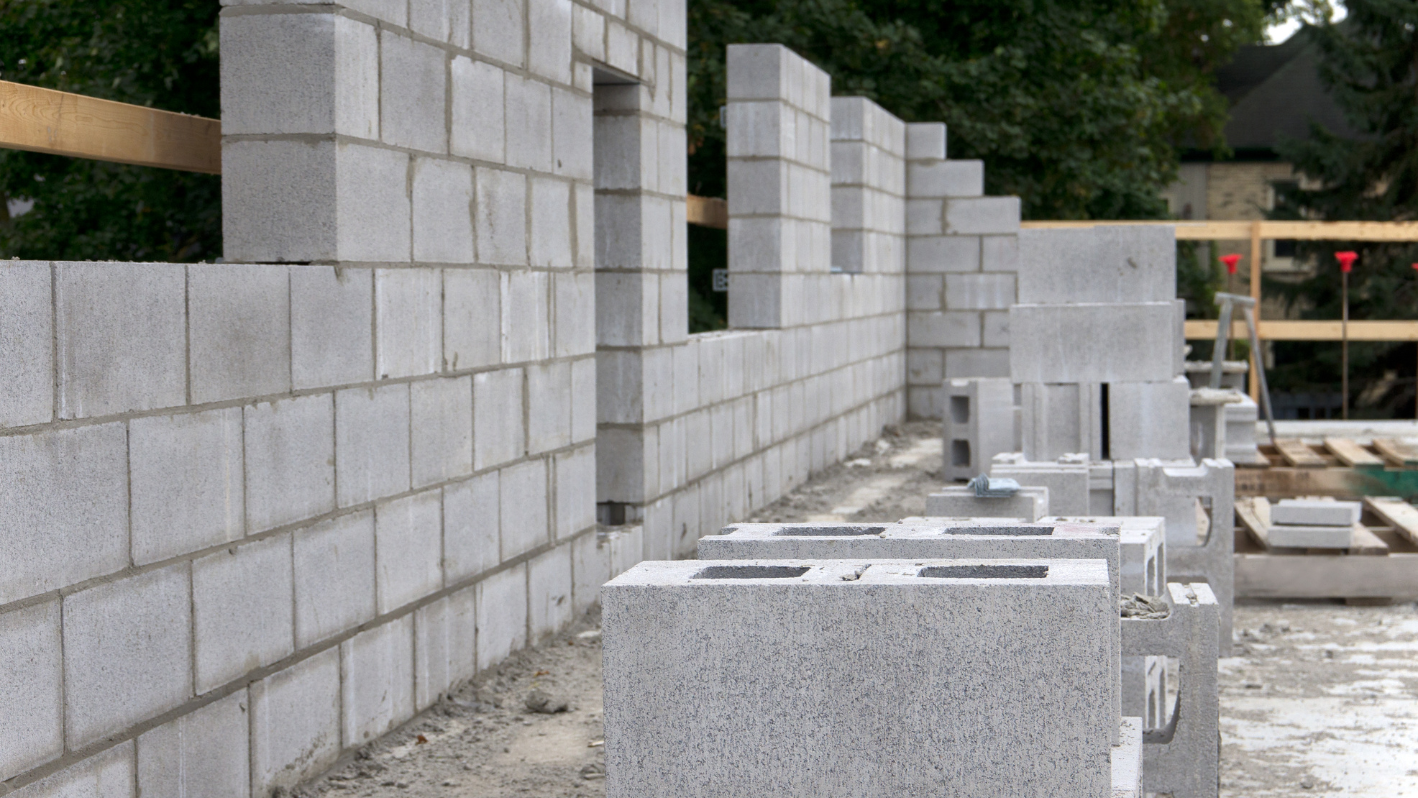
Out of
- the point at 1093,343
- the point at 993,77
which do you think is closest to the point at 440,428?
the point at 1093,343

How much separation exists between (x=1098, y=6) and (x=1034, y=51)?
6.79ft

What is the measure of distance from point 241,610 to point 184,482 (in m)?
0.46

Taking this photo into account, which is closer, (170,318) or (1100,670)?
(1100,670)

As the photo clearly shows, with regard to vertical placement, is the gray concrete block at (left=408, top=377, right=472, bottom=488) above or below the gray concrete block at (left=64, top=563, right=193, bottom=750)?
above

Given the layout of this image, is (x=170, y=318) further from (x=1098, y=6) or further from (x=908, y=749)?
(x=1098, y=6)

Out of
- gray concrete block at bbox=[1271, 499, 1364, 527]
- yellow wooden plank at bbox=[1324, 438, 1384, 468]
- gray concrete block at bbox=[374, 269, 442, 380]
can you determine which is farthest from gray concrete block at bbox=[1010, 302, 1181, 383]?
yellow wooden plank at bbox=[1324, 438, 1384, 468]

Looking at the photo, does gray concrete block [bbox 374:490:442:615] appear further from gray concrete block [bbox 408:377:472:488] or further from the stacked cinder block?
the stacked cinder block

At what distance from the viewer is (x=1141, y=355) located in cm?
784

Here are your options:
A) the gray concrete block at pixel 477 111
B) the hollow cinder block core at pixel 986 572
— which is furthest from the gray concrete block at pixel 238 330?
the hollow cinder block core at pixel 986 572

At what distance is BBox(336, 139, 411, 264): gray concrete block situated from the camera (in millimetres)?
4711

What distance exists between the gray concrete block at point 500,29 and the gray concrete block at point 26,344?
8.47 feet

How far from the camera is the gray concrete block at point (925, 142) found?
1530 cm

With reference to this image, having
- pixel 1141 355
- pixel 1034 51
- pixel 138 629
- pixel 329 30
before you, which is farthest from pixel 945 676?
pixel 1034 51

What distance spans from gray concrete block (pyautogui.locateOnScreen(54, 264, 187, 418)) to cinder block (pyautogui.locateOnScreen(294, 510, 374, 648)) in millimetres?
785
